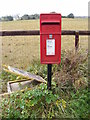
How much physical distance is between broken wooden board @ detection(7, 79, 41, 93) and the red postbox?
0.89m

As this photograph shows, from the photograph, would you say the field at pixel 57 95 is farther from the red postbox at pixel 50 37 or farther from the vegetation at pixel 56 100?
the red postbox at pixel 50 37

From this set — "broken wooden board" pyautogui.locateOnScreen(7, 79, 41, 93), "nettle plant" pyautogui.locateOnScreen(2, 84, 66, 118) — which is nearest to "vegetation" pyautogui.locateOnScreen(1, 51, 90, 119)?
"nettle plant" pyautogui.locateOnScreen(2, 84, 66, 118)

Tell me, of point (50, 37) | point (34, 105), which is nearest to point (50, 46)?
point (50, 37)

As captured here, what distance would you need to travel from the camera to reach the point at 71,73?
4.50 metres

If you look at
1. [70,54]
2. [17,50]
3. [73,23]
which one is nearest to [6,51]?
[17,50]

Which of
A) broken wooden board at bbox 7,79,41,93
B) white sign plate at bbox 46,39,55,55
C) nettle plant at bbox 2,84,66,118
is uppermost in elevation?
white sign plate at bbox 46,39,55,55

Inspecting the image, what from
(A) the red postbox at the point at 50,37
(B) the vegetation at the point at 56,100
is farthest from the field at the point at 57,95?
(A) the red postbox at the point at 50,37

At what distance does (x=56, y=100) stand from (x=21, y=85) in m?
0.88

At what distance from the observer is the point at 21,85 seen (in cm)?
434

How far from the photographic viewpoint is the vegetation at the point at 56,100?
3619mm

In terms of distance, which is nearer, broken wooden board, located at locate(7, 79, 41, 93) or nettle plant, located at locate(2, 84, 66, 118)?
nettle plant, located at locate(2, 84, 66, 118)

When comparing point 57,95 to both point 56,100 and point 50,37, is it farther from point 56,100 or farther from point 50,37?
point 50,37

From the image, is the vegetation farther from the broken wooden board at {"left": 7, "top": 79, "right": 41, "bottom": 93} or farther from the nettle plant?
the broken wooden board at {"left": 7, "top": 79, "right": 41, "bottom": 93}

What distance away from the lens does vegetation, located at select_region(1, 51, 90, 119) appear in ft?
11.9
